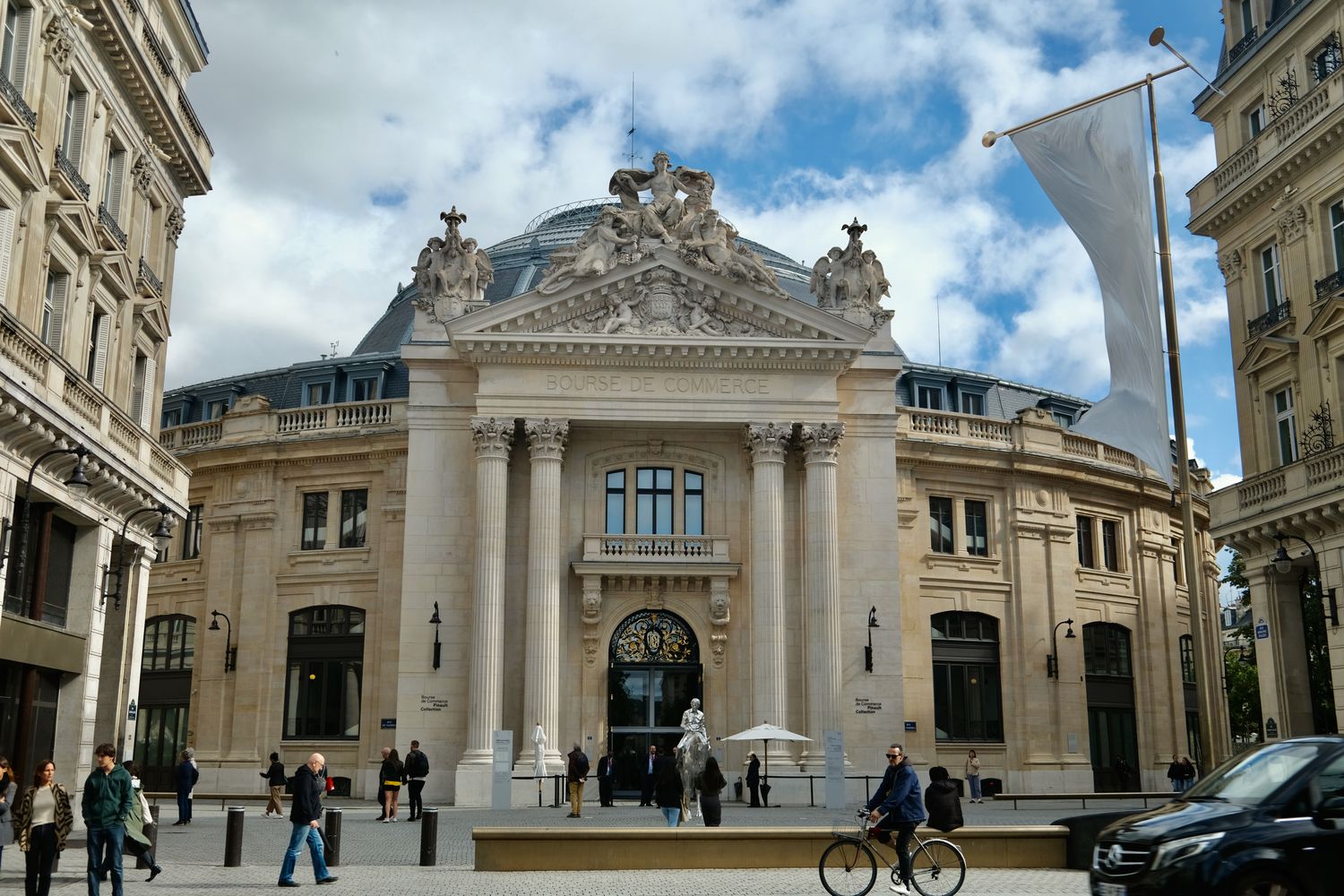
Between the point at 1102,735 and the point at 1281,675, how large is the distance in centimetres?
1598

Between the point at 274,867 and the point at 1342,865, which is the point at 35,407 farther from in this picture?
the point at 1342,865

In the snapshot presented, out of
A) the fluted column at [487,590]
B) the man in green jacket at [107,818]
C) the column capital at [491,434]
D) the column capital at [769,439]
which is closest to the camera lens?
the man in green jacket at [107,818]

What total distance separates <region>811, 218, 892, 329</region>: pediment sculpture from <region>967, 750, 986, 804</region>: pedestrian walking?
48.6 ft

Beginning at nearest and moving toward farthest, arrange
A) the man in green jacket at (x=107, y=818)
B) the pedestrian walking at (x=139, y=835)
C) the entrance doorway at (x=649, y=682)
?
the man in green jacket at (x=107, y=818) → the pedestrian walking at (x=139, y=835) → the entrance doorway at (x=649, y=682)

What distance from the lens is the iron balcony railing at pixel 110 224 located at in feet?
99.6

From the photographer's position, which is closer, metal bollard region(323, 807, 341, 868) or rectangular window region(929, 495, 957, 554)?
metal bollard region(323, 807, 341, 868)

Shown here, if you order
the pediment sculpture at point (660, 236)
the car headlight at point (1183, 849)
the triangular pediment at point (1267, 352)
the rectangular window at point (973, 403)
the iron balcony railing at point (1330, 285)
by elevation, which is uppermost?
the pediment sculpture at point (660, 236)

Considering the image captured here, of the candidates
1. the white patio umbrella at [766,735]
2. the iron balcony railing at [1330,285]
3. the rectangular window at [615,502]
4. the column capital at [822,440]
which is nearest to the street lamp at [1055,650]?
the column capital at [822,440]

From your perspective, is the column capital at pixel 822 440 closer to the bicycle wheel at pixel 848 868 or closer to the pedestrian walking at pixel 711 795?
the pedestrian walking at pixel 711 795

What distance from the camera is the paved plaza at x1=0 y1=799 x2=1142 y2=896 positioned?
738 inches

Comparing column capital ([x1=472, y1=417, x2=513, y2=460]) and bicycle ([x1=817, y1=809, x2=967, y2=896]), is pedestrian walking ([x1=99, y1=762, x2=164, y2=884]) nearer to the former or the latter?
bicycle ([x1=817, y1=809, x2=967, y2=896])

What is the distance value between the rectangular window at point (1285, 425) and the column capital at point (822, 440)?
12.4 meters

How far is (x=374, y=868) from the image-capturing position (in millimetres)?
21969

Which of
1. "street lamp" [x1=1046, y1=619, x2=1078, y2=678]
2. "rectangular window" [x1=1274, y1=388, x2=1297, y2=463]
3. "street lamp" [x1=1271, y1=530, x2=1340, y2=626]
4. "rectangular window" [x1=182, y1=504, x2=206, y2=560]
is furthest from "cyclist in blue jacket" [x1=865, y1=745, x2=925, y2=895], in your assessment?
"rectangular window" [x1=182, y1=504, x2=206, y2=560]
